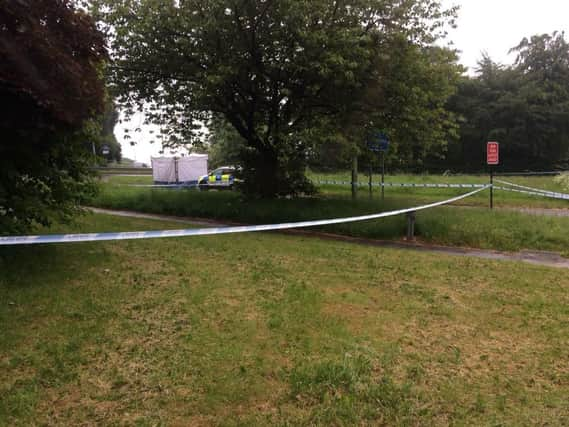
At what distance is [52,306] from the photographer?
185 inches

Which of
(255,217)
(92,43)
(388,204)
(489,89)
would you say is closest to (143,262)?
(92,43)

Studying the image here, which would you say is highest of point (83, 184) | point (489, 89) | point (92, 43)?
point (489, 89)

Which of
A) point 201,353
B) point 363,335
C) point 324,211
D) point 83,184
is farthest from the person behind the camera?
point 324,211

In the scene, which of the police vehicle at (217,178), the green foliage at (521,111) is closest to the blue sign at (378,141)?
the police vehicle at (217,178)

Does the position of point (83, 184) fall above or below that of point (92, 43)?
below

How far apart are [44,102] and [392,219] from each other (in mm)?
7633

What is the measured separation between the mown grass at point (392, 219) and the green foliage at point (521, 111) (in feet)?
92.3

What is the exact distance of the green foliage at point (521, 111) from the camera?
37.8 meters

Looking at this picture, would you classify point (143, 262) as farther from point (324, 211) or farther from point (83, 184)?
point (324, 211)

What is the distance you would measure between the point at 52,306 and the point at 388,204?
9.80 meters

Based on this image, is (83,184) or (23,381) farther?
(83,184)

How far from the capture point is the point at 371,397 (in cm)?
319

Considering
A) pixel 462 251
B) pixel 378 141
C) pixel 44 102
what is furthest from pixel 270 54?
pixel 44 102

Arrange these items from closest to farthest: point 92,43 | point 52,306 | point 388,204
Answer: point 52,306 < point 92,43 < point 388,204
